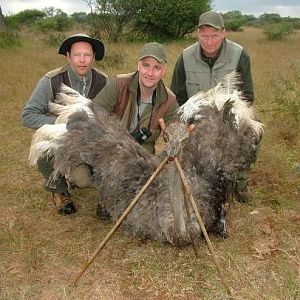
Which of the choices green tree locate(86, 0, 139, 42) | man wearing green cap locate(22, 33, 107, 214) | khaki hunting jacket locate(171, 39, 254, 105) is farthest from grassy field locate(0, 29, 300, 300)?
green tree locate(86, 0, 139, 42)

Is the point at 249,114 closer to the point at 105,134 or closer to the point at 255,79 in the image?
the point at 105,134

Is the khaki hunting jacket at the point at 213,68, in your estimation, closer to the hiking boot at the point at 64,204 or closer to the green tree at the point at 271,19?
the hiking boot at the point at 64,204

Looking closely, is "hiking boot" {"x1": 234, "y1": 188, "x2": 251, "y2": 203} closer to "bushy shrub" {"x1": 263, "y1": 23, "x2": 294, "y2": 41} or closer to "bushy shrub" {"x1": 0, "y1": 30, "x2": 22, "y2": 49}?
"bushy shrub" {"x1": 0, "y1": 30, "x2": 22, "y2": 49}

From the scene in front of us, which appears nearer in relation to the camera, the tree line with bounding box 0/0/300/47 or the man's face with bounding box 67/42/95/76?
the man's face with bounding box 67/42/95/76

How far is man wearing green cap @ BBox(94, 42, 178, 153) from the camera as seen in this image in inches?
199

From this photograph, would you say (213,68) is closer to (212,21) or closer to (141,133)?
(212,21)

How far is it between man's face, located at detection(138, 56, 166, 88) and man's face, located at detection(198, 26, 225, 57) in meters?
1.00

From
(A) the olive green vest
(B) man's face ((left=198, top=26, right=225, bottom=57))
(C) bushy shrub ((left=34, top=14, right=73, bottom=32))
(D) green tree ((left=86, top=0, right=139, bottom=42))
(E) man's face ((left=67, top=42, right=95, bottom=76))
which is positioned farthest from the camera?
(C) bushy shrub ((left=34, top=14, right=73, bottom=32))

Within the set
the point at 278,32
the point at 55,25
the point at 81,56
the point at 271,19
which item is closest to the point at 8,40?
the point at 278,32

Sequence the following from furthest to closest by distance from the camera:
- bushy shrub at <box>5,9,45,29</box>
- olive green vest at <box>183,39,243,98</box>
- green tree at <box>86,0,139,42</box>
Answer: bushy shrub at <box>5,9,45,29</box> → green tree at <box>86,0,139,42</box> → olive green vest at <box>183,39,243,98</box>

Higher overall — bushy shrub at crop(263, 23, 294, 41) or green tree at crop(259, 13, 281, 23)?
bushy shrub at crop(263, 23, 294, 41)

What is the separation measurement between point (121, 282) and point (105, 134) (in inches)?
52.9

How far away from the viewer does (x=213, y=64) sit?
19.2 ft

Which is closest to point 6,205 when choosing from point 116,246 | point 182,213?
point 116,246
